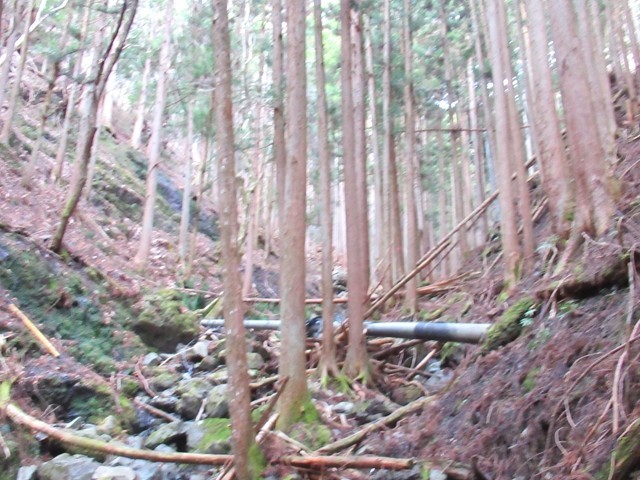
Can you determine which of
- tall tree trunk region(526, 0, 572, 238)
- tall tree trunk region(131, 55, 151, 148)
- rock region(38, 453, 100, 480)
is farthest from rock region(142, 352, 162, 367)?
tall tree trunk region(131, 55, 151, 148)

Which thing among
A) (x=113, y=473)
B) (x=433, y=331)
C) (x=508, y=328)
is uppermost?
(x=508, y=328)

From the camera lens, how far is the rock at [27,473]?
19.1ft

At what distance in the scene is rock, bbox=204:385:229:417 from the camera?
830cm

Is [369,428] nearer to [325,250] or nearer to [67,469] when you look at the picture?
[67,469]

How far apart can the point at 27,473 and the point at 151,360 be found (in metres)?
5.43

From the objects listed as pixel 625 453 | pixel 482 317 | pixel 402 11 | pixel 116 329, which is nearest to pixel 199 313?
pixel 116 329

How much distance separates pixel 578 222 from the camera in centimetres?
717

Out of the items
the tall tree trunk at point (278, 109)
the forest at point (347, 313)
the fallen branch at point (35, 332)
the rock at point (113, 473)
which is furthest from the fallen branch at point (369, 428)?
the fallen branch at point (35, 332)

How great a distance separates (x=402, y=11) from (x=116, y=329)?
1092 cm

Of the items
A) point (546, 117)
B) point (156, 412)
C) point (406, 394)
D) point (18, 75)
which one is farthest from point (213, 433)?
point (18, 75)

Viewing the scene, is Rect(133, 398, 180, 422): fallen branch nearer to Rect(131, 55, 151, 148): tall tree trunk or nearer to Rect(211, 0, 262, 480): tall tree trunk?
Rect(211, 0, 262, 480): tall tree trunk

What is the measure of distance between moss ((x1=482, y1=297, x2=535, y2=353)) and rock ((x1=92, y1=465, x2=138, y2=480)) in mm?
4014

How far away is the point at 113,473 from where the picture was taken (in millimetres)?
5949

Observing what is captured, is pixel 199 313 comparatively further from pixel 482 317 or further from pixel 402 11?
pixel 402 11
